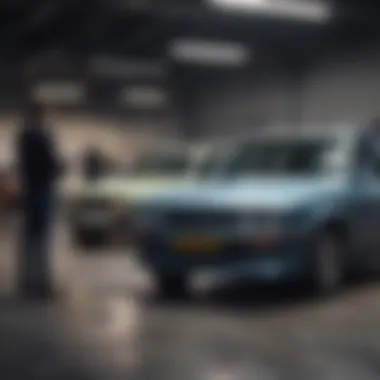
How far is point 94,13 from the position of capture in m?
17.6

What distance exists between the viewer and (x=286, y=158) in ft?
34.1

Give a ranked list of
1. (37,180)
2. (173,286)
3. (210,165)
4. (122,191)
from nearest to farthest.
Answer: (173,286), (37,180), (210,165), (122,191)

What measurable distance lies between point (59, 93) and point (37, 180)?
61.8 feet

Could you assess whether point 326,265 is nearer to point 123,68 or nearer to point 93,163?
point 93,163

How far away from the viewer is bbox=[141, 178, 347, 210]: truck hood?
9000 mm

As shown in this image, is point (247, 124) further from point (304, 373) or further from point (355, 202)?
point (304, 373)

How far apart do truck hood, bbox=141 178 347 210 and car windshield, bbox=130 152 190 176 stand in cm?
430

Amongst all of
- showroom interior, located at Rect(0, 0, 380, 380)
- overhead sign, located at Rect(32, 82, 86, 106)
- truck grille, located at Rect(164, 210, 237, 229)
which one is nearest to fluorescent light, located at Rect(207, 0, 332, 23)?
showroom interior, located at Rect(0, 0, 380, 380)

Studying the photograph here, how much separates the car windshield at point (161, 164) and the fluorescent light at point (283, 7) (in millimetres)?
2481

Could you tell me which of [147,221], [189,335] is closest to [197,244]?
[147,221]

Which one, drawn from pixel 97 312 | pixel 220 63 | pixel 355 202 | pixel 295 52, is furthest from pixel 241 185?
pixel 220 63

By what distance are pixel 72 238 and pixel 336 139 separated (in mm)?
6153

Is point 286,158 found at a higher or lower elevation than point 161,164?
higher

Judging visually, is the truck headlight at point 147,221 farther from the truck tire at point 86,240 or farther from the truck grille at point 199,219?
the truck tire at point 86,240
